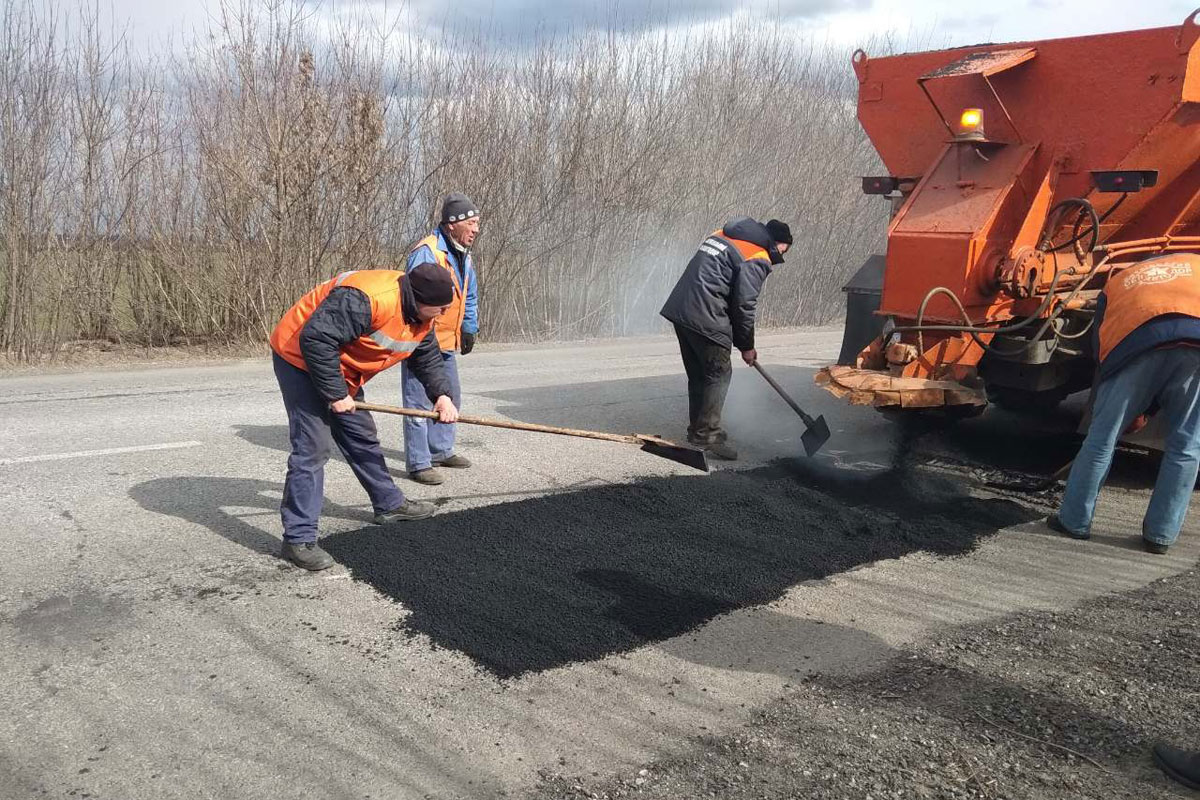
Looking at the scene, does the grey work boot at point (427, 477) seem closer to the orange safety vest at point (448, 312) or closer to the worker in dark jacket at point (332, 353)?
the orange safety vest at point (448, 312)

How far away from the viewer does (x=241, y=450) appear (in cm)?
581

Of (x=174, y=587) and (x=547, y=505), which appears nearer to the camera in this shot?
(x=174, y=587)

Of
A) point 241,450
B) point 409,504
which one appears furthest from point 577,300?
point 409,504

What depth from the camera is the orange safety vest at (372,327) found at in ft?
12.7

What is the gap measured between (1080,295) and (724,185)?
11.1 m

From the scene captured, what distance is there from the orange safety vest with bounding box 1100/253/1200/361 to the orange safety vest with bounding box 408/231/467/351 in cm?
359

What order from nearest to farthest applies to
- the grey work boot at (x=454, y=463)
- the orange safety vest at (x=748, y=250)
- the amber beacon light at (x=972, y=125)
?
the amber beacon light at (x=972, y=125), the grey work boot at (x=454, y=463), the orange safety vest at (x=748, y=250)

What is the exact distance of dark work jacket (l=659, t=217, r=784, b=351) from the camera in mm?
5977

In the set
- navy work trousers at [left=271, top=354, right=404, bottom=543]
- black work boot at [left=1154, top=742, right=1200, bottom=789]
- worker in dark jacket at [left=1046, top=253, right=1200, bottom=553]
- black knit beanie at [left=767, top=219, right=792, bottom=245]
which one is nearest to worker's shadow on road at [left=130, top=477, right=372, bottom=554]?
navy work trousers at [left=271, top=354, right=404, bottom=543]

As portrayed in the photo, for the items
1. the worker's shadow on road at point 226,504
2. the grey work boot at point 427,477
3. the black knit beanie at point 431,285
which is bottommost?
the worker's shadow on road at point 226,504

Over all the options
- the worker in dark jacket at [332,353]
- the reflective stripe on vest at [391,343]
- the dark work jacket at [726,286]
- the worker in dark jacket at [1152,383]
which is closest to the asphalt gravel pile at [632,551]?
the worker in dark jacket at [332,353]

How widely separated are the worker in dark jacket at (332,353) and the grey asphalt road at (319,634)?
1.02 ft

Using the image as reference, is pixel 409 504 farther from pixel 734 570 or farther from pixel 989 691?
pixel 989 691

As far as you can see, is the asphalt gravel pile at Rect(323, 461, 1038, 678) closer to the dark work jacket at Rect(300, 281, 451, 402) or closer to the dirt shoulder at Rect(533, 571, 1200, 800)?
the dirt shoulder at Rect(533, 571, 1200, 800)
